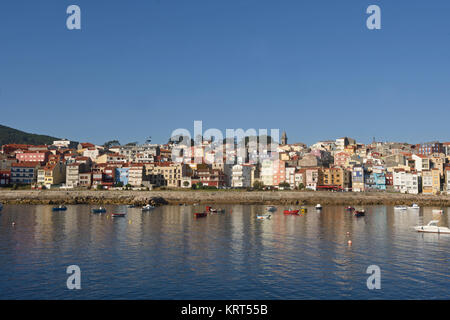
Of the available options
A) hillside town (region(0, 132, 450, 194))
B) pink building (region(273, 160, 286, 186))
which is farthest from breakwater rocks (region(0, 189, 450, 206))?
pink building (region(273, 160, 286, 186))

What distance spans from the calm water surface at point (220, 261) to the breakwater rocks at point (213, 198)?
45.7 meters

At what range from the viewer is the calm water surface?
24.1 m

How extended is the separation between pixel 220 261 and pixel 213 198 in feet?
229

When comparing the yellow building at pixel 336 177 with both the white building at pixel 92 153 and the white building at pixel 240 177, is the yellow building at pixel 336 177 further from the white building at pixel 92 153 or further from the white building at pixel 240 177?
the white building at pixel 92 153

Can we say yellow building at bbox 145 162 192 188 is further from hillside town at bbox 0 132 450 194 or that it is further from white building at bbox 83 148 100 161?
white building at bbox 83 148 100 161

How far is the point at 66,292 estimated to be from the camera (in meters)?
23.7

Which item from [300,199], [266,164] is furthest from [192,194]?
[266,164]

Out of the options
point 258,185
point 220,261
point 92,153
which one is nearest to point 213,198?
point 258,185

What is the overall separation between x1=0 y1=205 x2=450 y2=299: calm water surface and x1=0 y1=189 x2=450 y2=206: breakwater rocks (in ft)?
150

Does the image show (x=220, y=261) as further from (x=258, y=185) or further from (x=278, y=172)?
(x=278, y=172)

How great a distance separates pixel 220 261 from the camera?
31.6m

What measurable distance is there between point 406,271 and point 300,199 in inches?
2846
